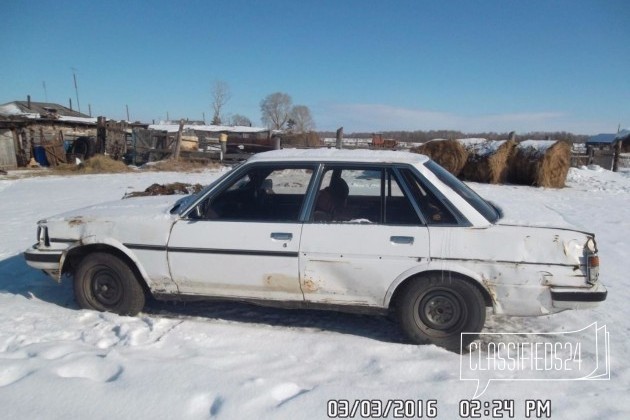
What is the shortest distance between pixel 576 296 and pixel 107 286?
3901mm

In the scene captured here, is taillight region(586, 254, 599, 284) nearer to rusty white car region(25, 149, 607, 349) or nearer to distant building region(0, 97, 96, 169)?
rusty white car region(25, 149, 607, 349)

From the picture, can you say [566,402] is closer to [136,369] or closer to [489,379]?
[489,379]

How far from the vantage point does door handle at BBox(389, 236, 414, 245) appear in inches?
119

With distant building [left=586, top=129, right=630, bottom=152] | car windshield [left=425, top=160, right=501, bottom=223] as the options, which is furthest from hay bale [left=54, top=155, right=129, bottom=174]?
distant building [left=586, top=129, right=630, bottom=152]

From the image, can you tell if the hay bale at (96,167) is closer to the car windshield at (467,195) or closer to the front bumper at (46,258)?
the front bumper at (46,258)

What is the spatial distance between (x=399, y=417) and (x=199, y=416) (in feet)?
3.82

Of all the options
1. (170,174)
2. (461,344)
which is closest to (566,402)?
(461,344)

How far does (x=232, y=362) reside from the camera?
2865mm

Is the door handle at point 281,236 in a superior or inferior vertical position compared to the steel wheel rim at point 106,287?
superior

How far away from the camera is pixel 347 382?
2.64m

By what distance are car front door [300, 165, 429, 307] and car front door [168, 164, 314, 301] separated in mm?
133

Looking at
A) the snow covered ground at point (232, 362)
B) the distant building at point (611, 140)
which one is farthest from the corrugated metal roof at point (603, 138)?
the snow covered ground at point (232, 362)

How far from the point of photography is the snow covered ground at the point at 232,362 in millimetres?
2330

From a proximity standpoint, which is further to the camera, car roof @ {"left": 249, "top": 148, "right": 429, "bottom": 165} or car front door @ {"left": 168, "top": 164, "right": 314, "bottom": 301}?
car roof @ {"left": 249, "top": 148, "right": 429, "bottom": 165}
